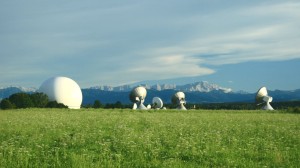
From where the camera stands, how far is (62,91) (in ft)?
327

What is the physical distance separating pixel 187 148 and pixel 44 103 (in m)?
78.1

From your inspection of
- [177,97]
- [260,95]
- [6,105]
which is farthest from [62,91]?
[260,95]

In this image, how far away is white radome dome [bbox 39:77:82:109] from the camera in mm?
98562

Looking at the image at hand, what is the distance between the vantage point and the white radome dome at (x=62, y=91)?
98.6m

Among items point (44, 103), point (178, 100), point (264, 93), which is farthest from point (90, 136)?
point (178, 100)

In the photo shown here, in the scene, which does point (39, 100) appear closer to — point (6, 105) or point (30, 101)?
point (30, 101)

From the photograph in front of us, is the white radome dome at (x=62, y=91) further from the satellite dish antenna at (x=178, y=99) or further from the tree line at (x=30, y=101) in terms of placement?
the satellite dish antenna at (x=178, y=99)

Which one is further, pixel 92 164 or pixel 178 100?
pixel 178 100

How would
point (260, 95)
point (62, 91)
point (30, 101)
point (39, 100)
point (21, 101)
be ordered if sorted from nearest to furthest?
point (30, 101)
point (21, 101)
point (39, 100)
point (62, 91)
point (260, 95)

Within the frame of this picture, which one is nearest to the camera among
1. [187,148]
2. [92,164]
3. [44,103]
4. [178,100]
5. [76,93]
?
[92,164]

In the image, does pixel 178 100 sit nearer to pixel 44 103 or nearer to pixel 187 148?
pixel 44 103

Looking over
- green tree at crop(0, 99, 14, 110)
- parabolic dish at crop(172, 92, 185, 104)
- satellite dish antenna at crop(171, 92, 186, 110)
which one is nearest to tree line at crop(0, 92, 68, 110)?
green tree at crop(0, 99, 14, 110)

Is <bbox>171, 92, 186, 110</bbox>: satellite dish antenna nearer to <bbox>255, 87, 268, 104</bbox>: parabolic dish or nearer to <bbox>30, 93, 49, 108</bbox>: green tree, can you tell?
<bbox>255, 87, 268, 104</bbox>: parabolic dish

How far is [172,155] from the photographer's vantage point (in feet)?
44.2
